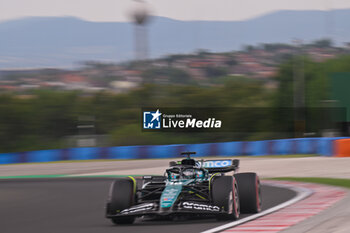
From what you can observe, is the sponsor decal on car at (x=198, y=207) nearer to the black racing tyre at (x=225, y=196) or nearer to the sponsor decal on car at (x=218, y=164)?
the black racing tyre at (x=225, y=196)

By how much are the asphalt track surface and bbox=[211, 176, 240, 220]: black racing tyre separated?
0.24 meters

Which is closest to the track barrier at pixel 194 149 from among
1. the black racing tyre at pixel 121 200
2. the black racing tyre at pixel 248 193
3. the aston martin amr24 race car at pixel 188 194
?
the black racing tyre at pixel 248 193

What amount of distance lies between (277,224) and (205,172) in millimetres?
2204

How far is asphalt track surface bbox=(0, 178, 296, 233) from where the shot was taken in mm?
9430

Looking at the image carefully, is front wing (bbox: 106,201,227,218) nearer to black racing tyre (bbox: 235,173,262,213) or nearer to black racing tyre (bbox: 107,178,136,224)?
black racing tyre (bbox: 107,178,136,224)

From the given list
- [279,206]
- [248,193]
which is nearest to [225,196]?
[248,193]

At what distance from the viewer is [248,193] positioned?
10.5 metres

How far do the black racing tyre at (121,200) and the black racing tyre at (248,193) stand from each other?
74.2 inches

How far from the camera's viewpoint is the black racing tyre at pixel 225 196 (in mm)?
9406

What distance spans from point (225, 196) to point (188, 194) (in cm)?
77

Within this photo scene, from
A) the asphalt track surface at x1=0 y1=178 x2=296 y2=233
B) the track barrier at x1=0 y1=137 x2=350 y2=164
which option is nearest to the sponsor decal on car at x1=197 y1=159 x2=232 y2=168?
the asphalt track surface at x1=0 y1=178 x2=296 y2=233

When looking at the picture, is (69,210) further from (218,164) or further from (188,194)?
(188,194)

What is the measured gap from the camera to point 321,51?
283 feet

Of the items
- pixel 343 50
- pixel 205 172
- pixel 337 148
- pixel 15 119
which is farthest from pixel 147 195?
pixel 343 50
